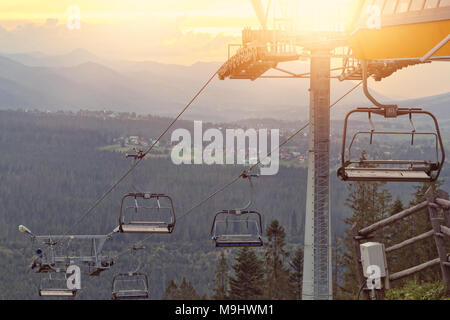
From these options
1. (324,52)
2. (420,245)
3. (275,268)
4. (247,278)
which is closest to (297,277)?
(275,268)

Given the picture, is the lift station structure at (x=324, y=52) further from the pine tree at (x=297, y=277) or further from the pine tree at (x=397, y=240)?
the pine tree at (x=297, y=277)

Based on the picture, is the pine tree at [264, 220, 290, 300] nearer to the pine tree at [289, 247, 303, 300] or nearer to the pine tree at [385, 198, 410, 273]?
the pine tree at [289, 247, 303, 300]

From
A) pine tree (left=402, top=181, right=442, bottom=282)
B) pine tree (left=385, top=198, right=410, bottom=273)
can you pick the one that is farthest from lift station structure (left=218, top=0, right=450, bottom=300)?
pine tree (left=385, top=198, right=410, bottom=273)

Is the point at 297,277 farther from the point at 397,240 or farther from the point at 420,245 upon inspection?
the point at 420,245

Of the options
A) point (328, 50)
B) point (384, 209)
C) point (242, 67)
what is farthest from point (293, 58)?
point (384, 209)

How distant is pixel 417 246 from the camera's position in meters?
66.9

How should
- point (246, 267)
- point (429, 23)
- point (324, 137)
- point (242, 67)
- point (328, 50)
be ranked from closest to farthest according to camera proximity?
point (429, 23)
point (324, 137)
point (328, 50)
point (242, 67)
point (246, 267)

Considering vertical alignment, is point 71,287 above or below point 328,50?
below

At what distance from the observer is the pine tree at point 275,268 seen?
94.4 metres

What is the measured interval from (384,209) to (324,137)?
189 ft

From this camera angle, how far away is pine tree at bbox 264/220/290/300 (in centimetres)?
9438

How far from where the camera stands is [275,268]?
96562 mm
